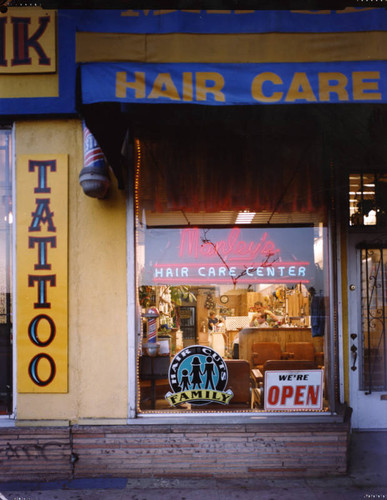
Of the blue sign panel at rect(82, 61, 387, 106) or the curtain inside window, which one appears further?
the curtain inside window

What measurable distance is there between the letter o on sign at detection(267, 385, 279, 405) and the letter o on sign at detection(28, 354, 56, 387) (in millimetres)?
2506

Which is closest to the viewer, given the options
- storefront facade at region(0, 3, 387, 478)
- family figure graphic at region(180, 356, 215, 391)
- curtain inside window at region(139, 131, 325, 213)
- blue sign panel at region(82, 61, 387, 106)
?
blue sign panel at region(82, 61, 387, 106)

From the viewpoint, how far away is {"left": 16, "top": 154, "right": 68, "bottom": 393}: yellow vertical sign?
4863 mm

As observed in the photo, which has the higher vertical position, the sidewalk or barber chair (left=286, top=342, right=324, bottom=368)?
barber chair (left=286, top=342, right=324, bottom=368)

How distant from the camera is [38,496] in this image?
4477 millimetres

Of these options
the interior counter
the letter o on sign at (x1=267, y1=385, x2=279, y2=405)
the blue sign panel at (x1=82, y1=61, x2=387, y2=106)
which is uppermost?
the blue sign panel at (x1=82, y1=61, x2=387, y2=106)

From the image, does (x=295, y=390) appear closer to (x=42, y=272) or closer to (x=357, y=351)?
(x=357, y=351)

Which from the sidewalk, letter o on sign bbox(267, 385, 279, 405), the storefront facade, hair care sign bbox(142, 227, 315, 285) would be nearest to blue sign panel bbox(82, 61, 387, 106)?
the storefront facade

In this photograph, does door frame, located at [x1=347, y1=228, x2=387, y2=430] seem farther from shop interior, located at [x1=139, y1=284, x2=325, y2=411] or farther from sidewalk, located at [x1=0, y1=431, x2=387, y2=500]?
sidewalk, located at [x1=0, y1=431, x2=387, y2=500]

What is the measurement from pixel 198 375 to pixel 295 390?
1.16 meters

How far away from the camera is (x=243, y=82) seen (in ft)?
12.9

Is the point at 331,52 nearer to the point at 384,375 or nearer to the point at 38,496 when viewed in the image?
the point at 384,375

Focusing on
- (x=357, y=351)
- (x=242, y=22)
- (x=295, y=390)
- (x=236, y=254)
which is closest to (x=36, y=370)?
(x=236, y=254)

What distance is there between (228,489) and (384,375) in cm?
248
